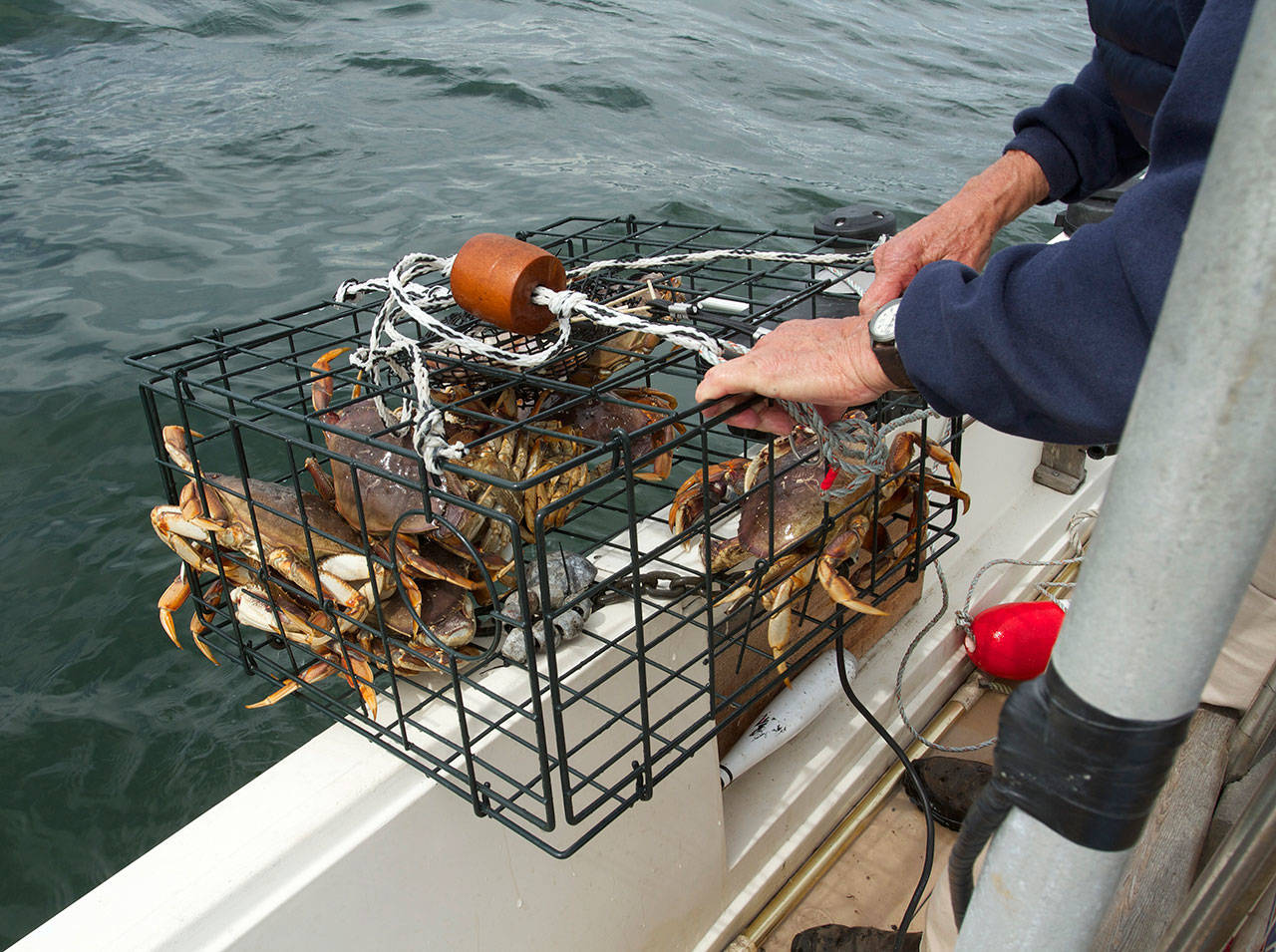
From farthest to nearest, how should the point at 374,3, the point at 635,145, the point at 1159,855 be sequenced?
the point at 374,3 < the point at 635,145 < the point at 1159,855

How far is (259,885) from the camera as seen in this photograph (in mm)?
1113

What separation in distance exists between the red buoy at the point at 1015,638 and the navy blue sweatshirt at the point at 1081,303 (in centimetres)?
144

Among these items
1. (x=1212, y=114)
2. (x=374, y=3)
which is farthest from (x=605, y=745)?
(x=374, y=3)

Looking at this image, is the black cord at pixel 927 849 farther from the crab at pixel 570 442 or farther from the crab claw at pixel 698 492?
the crab at pixel 570 442

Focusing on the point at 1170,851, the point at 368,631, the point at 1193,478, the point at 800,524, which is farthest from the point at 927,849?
the point at 1193,478

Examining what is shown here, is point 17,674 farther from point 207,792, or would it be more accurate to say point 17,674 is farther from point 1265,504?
point 1265,504

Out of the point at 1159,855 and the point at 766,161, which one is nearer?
the point at 1159,855

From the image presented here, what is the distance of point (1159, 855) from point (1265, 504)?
4.21 feet

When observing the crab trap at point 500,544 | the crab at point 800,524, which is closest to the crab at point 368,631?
the crab trap at point 500,544

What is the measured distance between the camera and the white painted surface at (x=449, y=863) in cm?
109

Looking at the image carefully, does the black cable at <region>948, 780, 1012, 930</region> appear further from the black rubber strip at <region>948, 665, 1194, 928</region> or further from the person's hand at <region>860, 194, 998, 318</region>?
the person's hand at <region>860, 194, 998, 318</region>

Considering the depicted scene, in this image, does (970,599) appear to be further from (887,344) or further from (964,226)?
(887,344)

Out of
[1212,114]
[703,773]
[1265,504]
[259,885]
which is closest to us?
[1265,504]

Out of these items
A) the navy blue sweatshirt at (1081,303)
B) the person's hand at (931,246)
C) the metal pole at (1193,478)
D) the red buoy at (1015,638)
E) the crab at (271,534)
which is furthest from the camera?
the red buoy at (1015,638)
